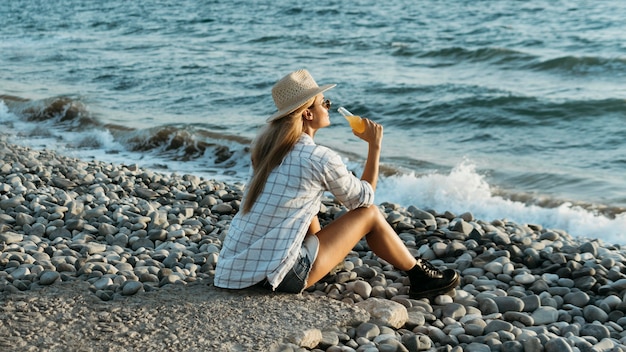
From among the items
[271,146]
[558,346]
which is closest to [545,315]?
[558,346]

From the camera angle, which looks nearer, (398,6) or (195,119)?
(195,119)

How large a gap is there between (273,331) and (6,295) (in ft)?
4.83

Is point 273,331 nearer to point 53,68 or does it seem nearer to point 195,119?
point 195,119

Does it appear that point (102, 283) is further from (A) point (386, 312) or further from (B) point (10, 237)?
(A) point (386, 312)

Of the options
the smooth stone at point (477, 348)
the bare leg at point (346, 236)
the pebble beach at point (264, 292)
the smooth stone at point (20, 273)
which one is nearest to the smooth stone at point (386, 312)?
the pebble beach at point (264, 292)

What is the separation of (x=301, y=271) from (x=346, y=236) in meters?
0.33

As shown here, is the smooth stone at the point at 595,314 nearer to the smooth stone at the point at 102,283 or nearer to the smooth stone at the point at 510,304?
the smooth stone at the point at 510,304

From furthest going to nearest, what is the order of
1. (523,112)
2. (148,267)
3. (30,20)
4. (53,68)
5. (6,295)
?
(30,20)
(53,68)
(523,112)
(148,267)
(6,295)

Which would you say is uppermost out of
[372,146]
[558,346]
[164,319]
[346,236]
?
[372,146]

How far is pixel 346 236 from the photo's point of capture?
453 centimetres

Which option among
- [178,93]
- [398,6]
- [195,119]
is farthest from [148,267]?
[398,6]

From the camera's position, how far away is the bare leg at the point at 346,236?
4512mm

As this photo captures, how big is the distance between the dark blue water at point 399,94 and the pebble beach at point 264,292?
80.5 inches

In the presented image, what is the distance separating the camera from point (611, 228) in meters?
7.18
